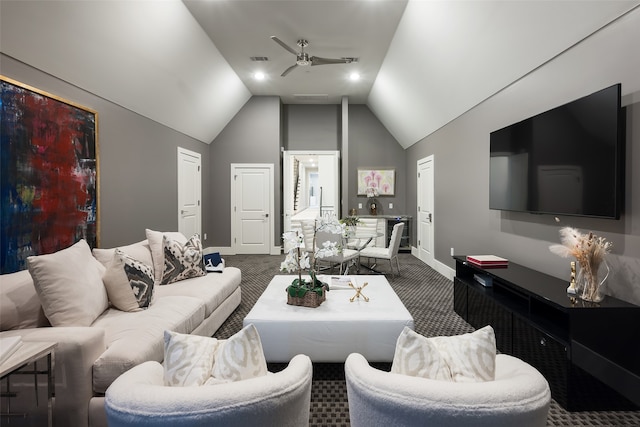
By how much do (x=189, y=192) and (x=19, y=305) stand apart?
167 inches

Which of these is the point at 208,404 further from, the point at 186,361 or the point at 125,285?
the point at 125,285

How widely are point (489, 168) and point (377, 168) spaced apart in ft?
12.7

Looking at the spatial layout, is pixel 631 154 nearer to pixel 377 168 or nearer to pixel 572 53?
pixel 572 53

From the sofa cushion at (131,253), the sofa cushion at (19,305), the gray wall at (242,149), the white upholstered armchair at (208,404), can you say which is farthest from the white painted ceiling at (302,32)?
the white upholstered armchair at (208,404)

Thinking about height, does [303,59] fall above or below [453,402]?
above

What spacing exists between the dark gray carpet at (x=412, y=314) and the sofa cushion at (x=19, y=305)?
1357 mm

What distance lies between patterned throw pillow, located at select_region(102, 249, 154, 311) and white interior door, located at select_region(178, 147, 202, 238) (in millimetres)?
3312

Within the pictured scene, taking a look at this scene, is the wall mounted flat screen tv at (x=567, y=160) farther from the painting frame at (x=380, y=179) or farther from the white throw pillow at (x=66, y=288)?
the painting frame at (x=380, y=179)

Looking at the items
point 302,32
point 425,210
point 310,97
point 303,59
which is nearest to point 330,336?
point 303,59

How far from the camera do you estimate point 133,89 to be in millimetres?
3789

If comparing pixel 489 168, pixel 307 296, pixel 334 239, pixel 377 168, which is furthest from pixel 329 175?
pixel 307 296

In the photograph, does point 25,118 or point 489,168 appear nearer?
point 25,118

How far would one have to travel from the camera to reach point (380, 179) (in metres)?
7.33

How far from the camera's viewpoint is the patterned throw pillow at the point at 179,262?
3.04 metres
